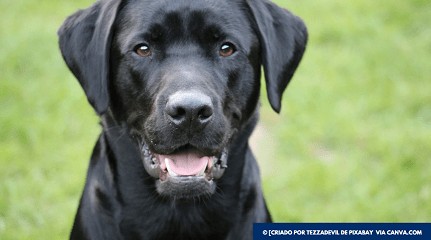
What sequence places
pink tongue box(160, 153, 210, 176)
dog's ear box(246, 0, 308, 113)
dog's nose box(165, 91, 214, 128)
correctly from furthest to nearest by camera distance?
dog's ear box(246, 0, 308, 113) < pink tongue box(160, 153, 210, 176) < dog's nose box(165, 91, 214, 128)

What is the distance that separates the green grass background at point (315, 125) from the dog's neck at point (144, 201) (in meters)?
1.45

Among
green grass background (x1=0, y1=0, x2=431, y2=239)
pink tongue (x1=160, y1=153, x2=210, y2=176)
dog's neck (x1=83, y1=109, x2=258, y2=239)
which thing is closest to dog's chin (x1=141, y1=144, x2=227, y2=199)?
pink tongue (x1=160, y1=153, x2=210, y2=176)

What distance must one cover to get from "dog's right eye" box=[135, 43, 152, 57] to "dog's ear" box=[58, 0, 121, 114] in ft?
0.54

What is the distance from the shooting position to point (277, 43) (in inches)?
165

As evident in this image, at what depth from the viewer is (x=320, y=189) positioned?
6.05m

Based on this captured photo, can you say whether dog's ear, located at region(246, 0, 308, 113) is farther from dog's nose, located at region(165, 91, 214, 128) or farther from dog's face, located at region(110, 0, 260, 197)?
dog's nose, located at region(165, 91, 214, 128)

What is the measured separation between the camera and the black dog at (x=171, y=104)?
383 centimetres

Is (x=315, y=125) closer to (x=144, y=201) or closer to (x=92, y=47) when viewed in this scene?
(x=144, y=201)

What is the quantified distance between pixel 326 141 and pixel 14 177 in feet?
8.04

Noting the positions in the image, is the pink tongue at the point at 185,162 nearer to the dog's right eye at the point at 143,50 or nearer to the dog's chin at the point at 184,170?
the dog's chin at the point at 184,170

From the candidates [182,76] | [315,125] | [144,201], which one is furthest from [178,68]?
[315,125]

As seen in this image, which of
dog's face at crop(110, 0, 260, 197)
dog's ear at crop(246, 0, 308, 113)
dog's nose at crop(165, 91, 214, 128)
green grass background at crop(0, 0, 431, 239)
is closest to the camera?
dog's nose at crop(165, 91, 214, 128)

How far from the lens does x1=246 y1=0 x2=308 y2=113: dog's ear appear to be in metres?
4.11

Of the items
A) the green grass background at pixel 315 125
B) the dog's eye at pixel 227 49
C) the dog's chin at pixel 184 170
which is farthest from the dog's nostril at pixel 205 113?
the green grass background at pixel 315 125
